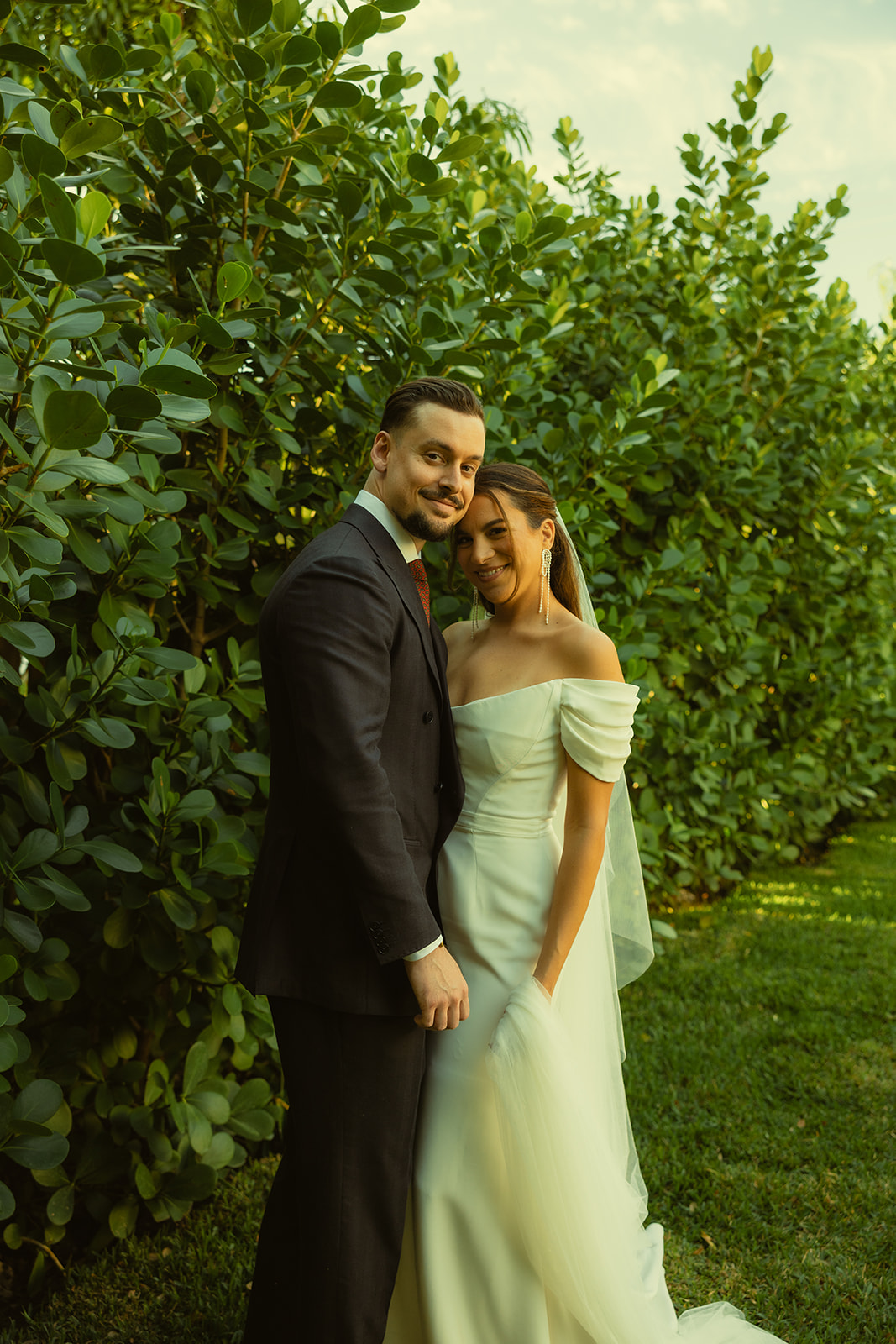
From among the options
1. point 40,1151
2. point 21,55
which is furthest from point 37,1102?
point 21,55

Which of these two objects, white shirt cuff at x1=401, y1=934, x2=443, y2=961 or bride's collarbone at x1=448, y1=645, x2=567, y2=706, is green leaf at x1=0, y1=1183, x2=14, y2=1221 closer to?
white shirt cuff at x1=401, y1=934, x2=443, y2=961

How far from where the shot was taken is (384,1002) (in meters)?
1.81

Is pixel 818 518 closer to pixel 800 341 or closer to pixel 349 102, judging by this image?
pixel 800 341

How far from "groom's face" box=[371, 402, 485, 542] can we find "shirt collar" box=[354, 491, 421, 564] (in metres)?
0.01

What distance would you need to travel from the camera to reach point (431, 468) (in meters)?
1.97

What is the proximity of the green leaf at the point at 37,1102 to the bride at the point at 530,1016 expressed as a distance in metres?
0.81

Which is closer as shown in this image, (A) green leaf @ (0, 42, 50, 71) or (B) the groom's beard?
(A) green leaf @ (0, 42, 50, 71)

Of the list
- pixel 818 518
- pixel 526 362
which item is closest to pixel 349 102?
pixel 526 362

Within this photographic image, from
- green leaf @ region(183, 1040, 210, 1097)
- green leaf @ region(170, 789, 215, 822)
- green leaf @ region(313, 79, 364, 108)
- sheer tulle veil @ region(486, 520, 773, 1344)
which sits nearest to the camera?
sheer tulle veil @ region(486, 520, 773, 1344)

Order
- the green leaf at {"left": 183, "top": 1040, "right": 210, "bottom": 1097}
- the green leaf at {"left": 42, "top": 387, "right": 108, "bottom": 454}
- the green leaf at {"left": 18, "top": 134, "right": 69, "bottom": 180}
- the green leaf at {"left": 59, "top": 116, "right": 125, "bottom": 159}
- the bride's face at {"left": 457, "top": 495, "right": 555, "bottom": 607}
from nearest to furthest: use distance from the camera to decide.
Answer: the green leaf at {"left": 42, "top": 387, "right": 108, "bottom": 454}
the green leaf at {"left": 18, "top": 134, "right": 69, "bottom": 180}
the green leaf at {"left": 59, "top": 116, "right": 125, "bottom": 159}
the bride's face at {"left": 457, "top": 495, "right": 555, "bottom": 607}
the green leaf at {"left": 183, "top": 1040, "right": 210, "bottom": 1097}

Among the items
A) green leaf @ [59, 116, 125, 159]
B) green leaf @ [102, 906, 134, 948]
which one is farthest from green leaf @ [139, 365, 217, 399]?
green leaf @ [102, 906, 134, 948]

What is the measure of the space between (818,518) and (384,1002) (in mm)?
4579

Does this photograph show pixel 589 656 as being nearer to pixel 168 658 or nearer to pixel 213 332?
pixel 168 658

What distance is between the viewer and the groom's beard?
1.98 m
